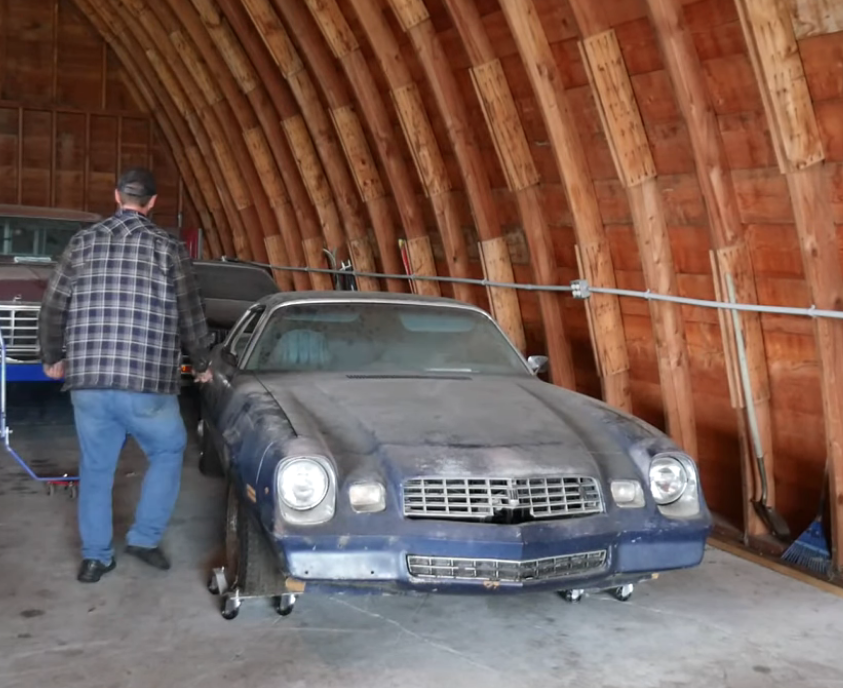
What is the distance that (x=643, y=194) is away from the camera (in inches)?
217

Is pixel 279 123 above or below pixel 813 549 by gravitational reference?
above

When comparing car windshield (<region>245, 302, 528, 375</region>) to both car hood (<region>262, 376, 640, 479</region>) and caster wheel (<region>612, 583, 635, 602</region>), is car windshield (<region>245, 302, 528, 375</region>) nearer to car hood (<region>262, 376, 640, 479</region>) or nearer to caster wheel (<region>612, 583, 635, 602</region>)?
car hood (<region>262, 376, 640, 479</region>)

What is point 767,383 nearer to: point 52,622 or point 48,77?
point 52,622

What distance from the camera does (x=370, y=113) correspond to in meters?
7.98

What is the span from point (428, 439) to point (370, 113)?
4.87 m

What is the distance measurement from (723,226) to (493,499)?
7.58ft

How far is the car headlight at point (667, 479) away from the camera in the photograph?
12.6 feet

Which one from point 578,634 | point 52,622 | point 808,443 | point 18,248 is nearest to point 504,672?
point 578,634

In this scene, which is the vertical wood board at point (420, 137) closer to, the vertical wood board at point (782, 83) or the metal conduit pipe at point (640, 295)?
the metal conduit pipe at point (640, 295)

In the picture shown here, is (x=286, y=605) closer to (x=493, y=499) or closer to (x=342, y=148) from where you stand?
(x=493, y=499)

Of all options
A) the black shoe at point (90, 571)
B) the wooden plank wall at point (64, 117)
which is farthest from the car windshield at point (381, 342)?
the wooden plank wall at point (64, 117)

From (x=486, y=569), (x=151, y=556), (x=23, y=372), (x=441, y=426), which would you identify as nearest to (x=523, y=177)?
(x=441, y=426)

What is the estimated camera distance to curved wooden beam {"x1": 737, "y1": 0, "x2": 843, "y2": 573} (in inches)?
169

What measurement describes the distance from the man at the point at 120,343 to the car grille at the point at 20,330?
2796mm
